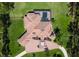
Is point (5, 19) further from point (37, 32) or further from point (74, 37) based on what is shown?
point (74, 37)

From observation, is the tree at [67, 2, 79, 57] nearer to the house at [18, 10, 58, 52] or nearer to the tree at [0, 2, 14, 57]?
the house at [18, 10, 58, 52]

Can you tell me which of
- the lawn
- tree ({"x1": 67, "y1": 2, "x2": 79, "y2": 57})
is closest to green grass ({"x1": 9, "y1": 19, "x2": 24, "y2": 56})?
the lawn

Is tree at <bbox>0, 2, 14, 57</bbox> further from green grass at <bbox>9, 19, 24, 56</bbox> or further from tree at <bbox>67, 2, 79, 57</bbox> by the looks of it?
tree at <bbox>67, 2, 79, 57</bbox>

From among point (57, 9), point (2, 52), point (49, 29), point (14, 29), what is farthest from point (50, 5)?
point (2, 52)

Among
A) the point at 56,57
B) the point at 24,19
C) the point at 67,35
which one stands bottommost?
the point at 56,57

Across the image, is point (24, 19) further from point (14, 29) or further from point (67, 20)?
point (67, 20)

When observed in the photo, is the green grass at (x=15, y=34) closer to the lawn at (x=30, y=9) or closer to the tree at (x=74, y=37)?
the lawn at (x=30, y=9)
